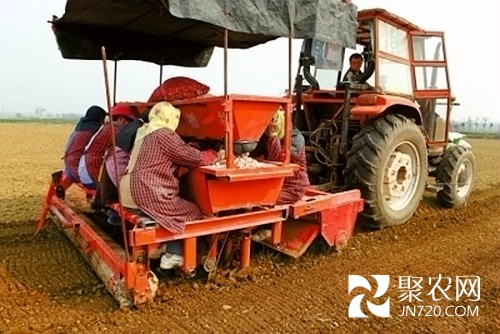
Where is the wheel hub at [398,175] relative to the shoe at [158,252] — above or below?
above

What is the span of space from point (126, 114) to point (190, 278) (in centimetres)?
202

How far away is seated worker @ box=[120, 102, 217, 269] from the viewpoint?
3658 mm

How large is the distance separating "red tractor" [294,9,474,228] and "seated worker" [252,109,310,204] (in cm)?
94

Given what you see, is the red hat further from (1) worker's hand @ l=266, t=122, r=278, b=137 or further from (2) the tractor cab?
(2) the tractor cab

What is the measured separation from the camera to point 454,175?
700 centimetres

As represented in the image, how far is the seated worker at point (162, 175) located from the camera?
3658 mm

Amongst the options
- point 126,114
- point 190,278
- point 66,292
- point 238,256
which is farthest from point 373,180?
point 66,292

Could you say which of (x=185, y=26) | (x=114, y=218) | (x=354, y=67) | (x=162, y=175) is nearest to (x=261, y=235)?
(x=162, y=175)

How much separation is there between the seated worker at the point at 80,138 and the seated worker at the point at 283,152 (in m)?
1.98

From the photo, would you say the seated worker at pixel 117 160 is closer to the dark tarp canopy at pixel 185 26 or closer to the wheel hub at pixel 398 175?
the dark tarp canopy at pixel 185 26

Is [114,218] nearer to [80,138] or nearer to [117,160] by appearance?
[117,160]

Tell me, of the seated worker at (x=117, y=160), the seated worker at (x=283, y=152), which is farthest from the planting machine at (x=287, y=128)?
the seated worker at (x=117, y=160)

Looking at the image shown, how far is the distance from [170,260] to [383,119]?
306 centimetres

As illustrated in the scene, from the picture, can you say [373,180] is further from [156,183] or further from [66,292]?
[66,292]
